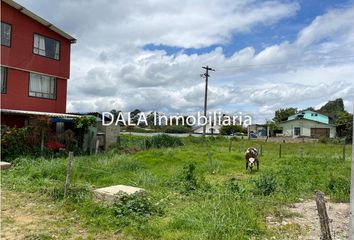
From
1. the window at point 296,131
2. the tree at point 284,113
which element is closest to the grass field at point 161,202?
the window at point 296,131

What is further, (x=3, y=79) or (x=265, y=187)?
(x=3, y=79)

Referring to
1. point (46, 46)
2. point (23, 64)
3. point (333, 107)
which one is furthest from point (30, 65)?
point (333, 107)

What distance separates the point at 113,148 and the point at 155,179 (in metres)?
10.6

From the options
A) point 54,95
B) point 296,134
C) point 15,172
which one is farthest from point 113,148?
point 296,134

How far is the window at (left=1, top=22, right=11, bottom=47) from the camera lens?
1838cm

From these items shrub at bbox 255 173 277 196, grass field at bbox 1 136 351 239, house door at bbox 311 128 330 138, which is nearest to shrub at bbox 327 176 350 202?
grass field at bbox 1 136 351 239

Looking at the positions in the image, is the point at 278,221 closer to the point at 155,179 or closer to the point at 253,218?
the point at 253,218

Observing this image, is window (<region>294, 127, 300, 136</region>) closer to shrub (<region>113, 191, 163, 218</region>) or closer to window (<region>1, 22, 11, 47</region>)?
window (<region>1, 22, 11, 47</region>)

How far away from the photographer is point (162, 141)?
2700 cm

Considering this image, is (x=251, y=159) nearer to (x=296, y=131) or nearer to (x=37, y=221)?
(x=37, y=221)

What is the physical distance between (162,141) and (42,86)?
9.53 m

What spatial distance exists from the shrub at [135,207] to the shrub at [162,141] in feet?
57.5

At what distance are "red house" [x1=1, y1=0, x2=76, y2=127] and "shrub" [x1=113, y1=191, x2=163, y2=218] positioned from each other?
1158 cm

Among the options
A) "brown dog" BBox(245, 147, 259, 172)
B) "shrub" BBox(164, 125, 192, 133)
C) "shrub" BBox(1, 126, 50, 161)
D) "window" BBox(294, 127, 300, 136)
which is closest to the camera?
"brown dog" BBox(245, 147, 259, 172)
